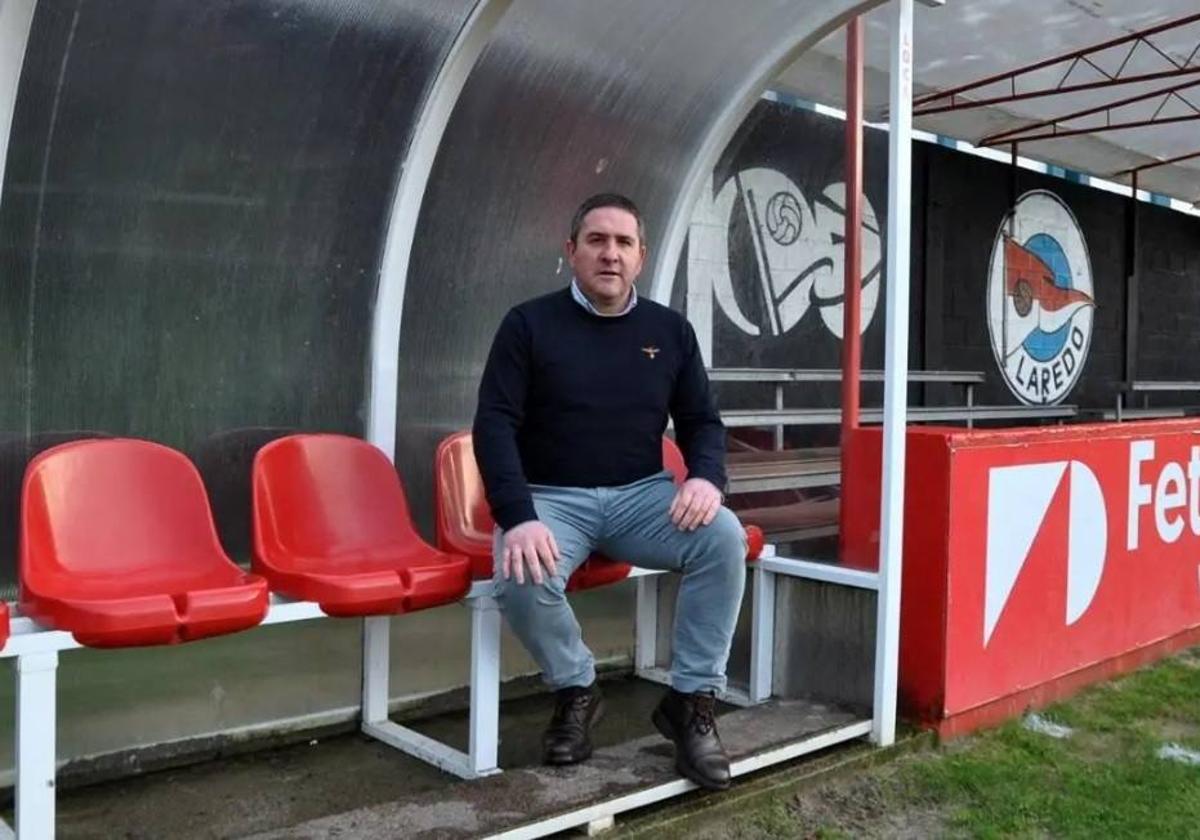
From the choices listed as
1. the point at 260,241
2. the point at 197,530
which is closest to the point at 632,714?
the point at 197,530

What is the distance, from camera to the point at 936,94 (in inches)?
295

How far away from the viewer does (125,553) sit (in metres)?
2.86

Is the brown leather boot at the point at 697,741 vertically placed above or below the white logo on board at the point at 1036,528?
below

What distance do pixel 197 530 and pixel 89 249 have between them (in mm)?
772

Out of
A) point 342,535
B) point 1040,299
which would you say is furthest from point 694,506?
point 1040,299

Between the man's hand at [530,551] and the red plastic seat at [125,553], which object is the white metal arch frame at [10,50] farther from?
the man's hand at [530,551]

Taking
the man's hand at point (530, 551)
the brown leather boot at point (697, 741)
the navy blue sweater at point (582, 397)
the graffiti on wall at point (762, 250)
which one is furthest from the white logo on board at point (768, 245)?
the man's hand at point (530, 551)

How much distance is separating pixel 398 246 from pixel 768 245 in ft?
10.5

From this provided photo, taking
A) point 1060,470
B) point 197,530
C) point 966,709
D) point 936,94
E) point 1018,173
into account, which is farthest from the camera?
point 1018,173

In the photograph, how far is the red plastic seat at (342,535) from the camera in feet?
9.39

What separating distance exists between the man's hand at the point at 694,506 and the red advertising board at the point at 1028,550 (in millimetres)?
866

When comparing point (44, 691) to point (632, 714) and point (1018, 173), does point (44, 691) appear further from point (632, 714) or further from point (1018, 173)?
point (1018, 173)

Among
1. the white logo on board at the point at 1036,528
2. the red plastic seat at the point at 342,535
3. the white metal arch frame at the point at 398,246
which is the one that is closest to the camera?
the red plastic seat at the point at 342,535

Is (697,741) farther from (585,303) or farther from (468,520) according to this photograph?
(585,303)
